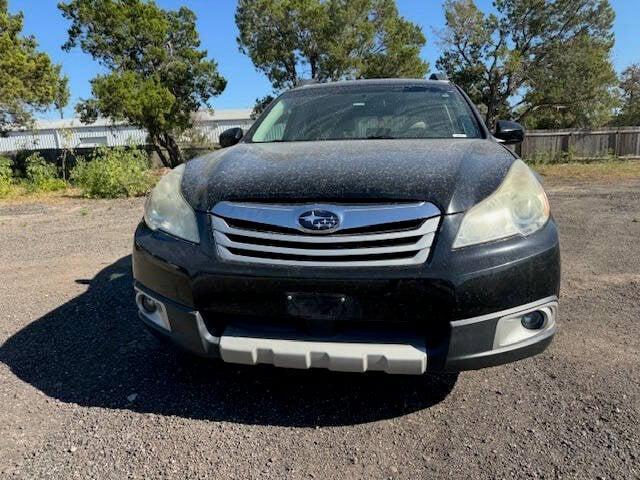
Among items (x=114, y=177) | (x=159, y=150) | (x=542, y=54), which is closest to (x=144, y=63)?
(x=159, y=150)

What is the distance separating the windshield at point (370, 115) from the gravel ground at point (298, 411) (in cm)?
157

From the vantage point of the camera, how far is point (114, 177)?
459 inches

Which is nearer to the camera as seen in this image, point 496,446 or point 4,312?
point 496,446

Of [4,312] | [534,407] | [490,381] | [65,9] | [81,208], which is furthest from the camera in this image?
[65,9]

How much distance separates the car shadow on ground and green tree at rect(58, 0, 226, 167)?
60.5 ft

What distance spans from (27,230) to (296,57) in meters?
17.8

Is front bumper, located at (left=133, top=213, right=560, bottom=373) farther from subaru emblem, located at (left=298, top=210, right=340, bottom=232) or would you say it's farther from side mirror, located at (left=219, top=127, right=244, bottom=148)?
side mirror, located at (left=219, top=127, right=244, bottom=148)

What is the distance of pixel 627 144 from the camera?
868 inches

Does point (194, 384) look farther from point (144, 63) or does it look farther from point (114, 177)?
point (144, 63)

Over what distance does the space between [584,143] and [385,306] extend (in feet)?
76.7

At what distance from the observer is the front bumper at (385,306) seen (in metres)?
2.06

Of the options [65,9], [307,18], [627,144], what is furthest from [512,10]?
[65,9]


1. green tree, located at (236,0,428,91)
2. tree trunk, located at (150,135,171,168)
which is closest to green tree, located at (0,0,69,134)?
tree trunk, located at (150,135,171,168)

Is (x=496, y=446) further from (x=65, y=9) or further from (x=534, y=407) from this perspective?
(x=65, y=9)
